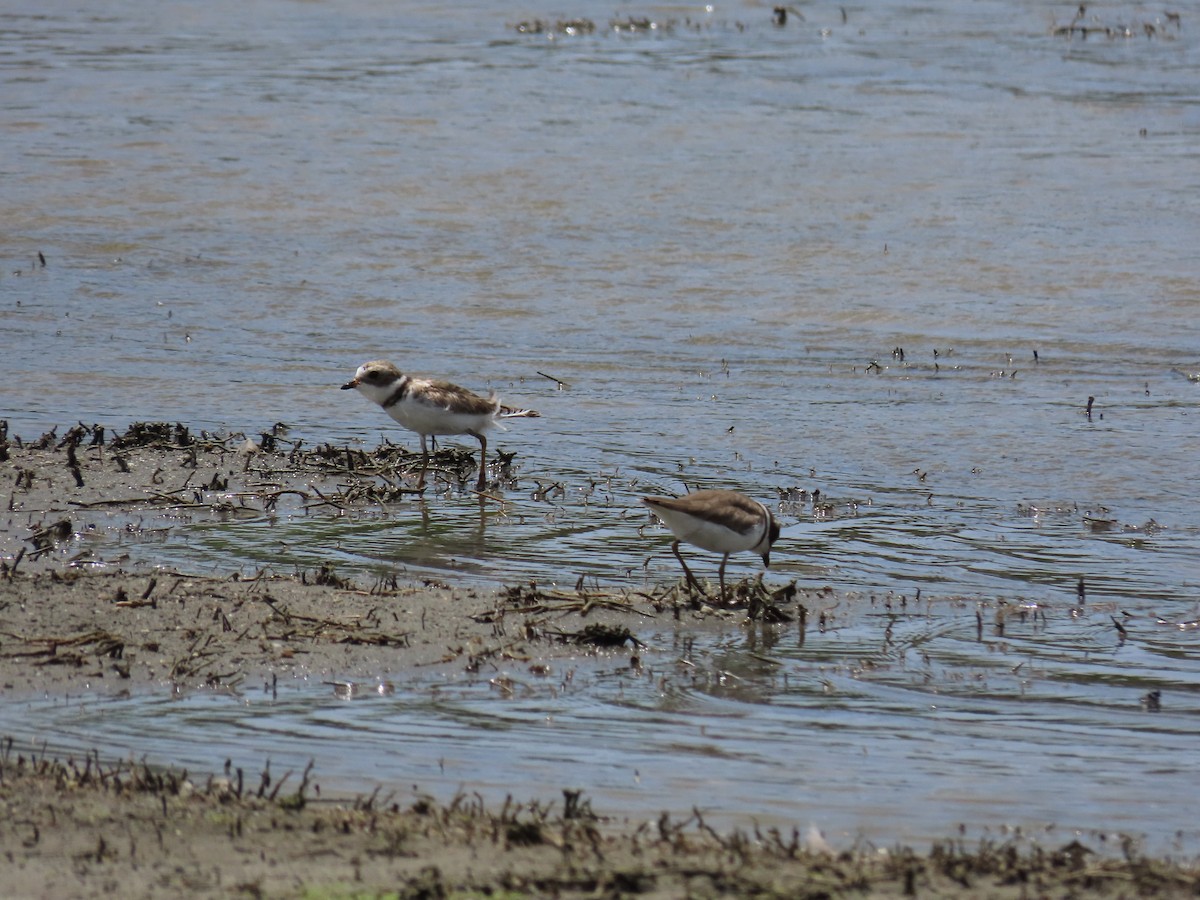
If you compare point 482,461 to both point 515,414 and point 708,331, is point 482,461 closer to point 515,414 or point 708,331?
point 515,414

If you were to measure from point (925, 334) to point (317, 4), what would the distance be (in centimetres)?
2706

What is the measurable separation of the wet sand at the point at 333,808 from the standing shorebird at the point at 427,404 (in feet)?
7.82

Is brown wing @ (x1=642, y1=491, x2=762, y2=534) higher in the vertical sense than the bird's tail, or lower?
higher

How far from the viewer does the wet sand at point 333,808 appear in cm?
493

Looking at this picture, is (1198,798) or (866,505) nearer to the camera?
(1198,798)

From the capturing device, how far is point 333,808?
5.45 meters

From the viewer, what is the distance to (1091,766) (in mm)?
6395

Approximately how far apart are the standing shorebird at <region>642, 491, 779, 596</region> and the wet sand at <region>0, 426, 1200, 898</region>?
319mm

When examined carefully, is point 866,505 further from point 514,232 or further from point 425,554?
point 514,232

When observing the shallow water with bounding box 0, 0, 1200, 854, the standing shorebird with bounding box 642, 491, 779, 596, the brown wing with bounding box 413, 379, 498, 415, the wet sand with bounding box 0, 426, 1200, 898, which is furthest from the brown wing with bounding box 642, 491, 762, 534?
the brown wing with bounding box 413, 379, 498, 415

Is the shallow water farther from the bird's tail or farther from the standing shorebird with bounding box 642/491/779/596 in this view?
the standing shorebird with bounding box 642/491/779/596

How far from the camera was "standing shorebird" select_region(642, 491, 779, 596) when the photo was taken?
8.10 metres

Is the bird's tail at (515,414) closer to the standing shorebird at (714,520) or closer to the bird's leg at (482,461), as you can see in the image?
the bird's leg at (482,461)

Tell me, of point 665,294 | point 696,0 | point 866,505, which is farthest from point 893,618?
point 696,0
